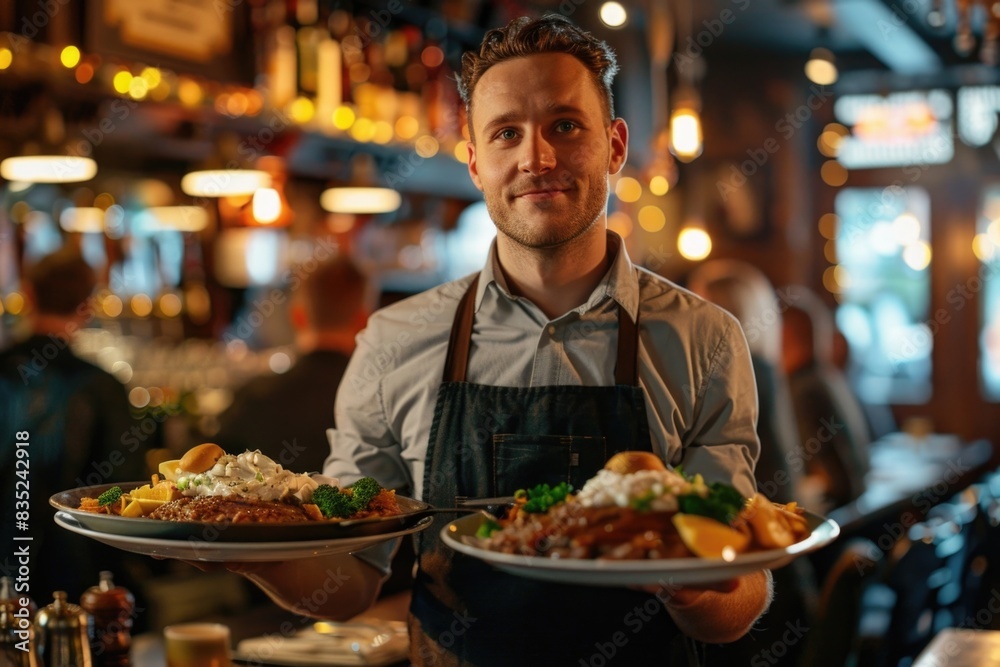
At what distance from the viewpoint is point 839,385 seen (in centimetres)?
629

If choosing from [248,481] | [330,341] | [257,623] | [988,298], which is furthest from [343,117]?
[988,298]

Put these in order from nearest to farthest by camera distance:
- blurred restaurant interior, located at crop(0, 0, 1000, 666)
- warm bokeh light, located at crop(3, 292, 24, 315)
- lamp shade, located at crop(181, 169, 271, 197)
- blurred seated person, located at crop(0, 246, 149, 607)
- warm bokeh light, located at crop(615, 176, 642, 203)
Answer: blurred seated person, located at crop(0, 246, 149, 607) < blurred restaurant interior, located at crop(0, 0, 1000, 666) < warm bokeh light, located at crop(3, 292, 24, 315) < lamp shade, located at crop(181, 169, 271, 197) < warm bokeh light, located at crop(615, 176, 642, 203)

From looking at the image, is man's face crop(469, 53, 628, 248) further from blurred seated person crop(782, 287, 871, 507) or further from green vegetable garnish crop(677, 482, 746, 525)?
blurred seated person crop(782, 287, 871, 507)

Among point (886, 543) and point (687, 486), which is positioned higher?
point (687, 486)

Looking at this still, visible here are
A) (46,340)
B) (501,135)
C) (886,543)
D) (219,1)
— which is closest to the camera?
(501,135)

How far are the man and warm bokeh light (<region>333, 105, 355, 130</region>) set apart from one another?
11.5ft

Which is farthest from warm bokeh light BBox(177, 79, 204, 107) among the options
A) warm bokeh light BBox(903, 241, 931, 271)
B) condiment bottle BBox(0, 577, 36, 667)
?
warm bokeh light BBox(903, 241, 931, 271)

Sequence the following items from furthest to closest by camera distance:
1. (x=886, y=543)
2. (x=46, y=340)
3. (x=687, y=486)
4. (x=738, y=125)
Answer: (x=738, y=125) → (x=886, y=543) → (x=46, y=340) → (x=687, y=486)

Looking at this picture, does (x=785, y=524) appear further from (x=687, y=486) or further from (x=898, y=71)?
(x=898, y=71)

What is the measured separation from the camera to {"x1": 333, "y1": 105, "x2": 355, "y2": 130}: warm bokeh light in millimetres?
5698

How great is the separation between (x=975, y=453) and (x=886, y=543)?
8.69 feet

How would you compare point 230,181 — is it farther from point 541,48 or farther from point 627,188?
point 627,188

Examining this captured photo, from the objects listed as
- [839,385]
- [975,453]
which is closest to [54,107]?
[839,385]

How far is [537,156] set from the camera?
204cm
